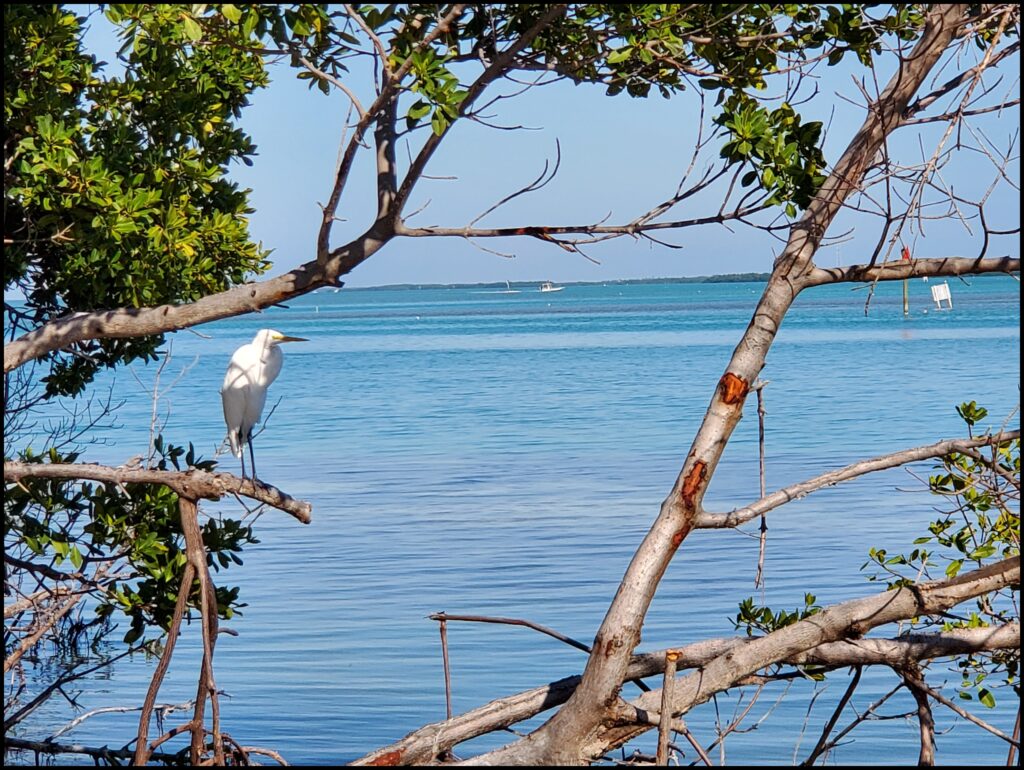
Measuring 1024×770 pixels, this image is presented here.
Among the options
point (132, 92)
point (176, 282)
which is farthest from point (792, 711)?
point (132, 92)

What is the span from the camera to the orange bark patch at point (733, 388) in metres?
4.32

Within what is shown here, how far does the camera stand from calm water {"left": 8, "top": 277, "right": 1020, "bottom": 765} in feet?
23.6

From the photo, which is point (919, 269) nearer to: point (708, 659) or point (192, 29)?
point (708, 659)

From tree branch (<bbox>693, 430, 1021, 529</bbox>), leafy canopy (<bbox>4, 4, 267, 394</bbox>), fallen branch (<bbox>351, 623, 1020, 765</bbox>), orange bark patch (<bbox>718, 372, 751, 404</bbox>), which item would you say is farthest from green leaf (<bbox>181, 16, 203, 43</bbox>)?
fallen branch (<bbox>351, 623, 1020, 765</bbox>)

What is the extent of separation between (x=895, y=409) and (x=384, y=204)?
63.3 feet

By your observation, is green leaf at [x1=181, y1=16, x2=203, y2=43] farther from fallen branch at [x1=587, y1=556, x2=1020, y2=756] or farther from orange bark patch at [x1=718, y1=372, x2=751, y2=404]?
fallen branch at [x1=587, y1=556, x2=1020, y2=756]

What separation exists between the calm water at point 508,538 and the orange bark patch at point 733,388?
3.04 ft

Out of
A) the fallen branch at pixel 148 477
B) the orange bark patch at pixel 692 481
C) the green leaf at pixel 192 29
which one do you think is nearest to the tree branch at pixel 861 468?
the orange bark patch at pixel 692 481

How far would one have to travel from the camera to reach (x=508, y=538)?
1155 centimetres

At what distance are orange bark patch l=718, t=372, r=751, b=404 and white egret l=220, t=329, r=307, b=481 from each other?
280cm

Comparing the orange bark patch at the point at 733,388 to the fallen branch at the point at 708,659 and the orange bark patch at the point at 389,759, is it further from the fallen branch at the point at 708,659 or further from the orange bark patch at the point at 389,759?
the orange bark patch at the point at 389,759

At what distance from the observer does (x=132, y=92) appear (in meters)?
5.20

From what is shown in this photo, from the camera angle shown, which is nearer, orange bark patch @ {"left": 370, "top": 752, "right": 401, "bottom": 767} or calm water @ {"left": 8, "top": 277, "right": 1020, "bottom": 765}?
orange bark patch @ {"left": 370, "top": 752, "right": 401, "bottom": 767}

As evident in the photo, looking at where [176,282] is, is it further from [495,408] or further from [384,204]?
[495,408]
